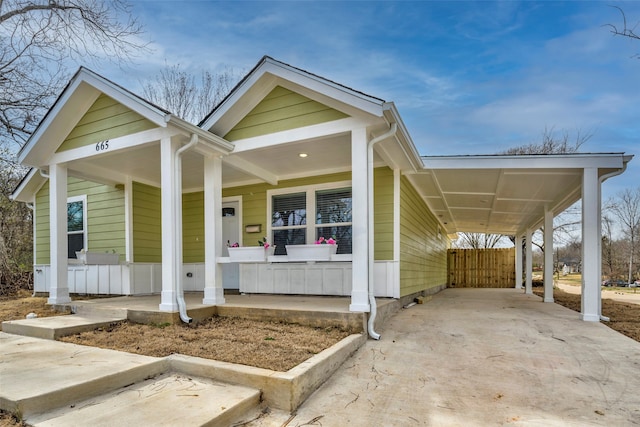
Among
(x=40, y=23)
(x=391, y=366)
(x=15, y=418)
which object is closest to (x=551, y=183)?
(x=391, y=366)

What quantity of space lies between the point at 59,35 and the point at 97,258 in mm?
4480

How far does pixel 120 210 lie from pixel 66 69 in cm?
359

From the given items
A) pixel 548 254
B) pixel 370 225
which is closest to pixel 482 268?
pixel 548 254

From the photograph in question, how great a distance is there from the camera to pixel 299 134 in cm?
502

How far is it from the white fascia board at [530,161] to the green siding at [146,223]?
616 cm

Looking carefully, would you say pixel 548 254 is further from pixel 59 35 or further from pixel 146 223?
pixel 59 35

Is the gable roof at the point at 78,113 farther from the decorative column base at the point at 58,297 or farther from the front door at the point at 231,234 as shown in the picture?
the front door at the point at 231,234

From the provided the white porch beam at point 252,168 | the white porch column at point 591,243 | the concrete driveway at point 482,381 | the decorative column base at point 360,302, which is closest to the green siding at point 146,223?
the white porch beam at point 252,168

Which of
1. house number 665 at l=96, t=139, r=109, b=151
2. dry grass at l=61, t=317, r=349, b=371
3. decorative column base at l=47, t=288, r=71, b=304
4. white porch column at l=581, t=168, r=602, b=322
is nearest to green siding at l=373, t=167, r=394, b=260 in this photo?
dry grass at l=61, t=317, r=349, b=371

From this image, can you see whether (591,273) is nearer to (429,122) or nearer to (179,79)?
(429,122)

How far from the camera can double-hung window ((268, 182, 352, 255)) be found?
6.71 m

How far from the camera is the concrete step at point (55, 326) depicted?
4234 mm

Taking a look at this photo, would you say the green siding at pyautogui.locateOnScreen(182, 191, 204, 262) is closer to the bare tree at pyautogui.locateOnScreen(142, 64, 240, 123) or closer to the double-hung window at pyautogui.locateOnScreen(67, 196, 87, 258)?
the double-hung window at pyautogui.locateOnScreen(67, 196, 87, 258)

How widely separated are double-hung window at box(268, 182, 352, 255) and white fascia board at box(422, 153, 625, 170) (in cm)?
177
